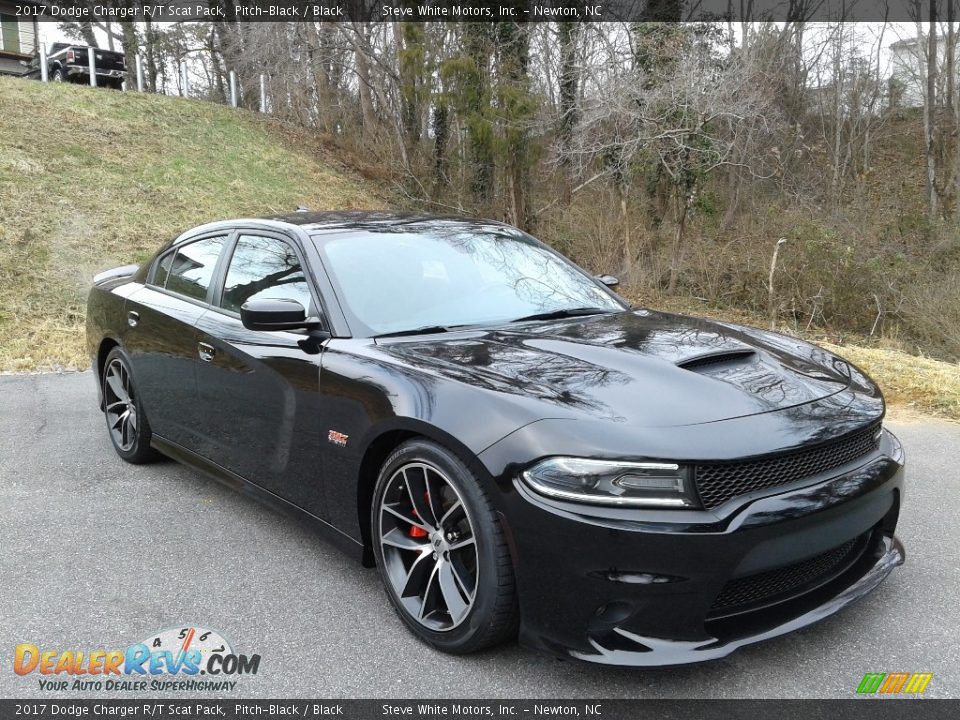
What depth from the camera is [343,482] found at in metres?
3.05

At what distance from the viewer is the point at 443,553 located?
8.83 feet

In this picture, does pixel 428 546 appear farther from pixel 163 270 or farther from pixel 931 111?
pixel 931 111

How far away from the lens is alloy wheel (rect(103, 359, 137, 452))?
4828 mm

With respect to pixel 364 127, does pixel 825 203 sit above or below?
below

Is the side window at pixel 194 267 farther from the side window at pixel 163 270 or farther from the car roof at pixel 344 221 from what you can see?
the car roof at pixel 344 221

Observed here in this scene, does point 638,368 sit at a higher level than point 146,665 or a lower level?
higher

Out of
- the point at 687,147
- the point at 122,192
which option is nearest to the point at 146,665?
the point at 687,147

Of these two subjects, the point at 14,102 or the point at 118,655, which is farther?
the point at 14,102

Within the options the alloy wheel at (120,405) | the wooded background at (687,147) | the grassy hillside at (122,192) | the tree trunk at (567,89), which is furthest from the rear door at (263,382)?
the tree trunk at (567,89)

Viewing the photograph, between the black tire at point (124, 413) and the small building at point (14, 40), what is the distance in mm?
27604

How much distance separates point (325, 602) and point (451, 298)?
140 centimetres

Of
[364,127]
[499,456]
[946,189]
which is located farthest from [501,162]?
[499,456]

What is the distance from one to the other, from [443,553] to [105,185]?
16020mm

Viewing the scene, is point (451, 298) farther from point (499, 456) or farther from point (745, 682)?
point (745, 682)
